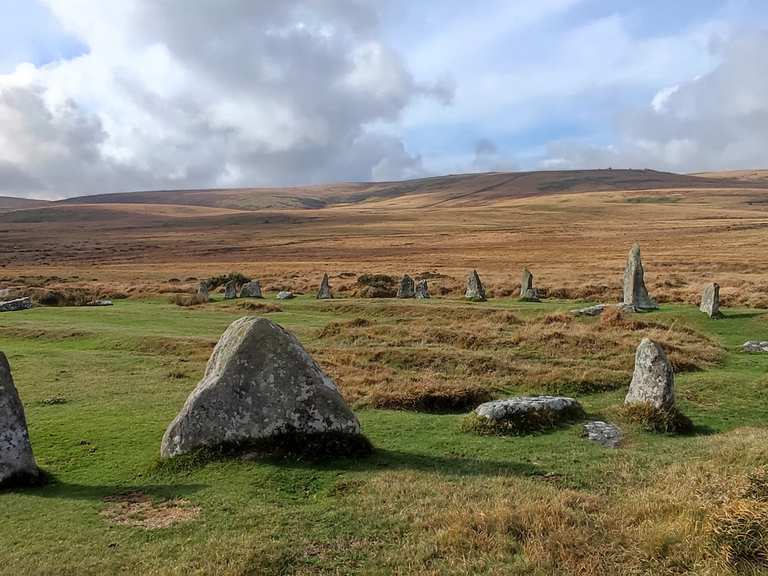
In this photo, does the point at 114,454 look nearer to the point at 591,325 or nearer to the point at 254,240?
the point at 591,325

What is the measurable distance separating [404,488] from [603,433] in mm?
5690

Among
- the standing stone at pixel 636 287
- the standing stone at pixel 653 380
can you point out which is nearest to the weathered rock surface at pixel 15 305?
the standing stone at pixel 636 287

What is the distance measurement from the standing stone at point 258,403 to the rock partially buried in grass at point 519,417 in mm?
3221

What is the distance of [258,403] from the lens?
1230 centimetres

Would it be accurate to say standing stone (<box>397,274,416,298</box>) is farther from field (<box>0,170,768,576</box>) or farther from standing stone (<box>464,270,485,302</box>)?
field (<box>0,170,768,576</box>)

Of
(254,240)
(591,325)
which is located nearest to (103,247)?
(254,240)

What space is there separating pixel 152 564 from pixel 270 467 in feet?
11.6

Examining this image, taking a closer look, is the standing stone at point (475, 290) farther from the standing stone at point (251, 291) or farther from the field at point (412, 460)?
the standing stone at point (251, 291)

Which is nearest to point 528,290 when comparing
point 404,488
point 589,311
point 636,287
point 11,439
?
point 636,287

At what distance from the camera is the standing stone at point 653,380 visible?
48.5 feet

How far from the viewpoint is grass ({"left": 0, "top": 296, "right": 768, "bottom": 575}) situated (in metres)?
7.92

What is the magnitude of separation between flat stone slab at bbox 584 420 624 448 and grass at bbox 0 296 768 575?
0.39 m

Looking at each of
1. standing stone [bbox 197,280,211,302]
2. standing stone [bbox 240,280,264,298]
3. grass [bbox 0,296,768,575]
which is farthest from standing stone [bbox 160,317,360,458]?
standing stone [bbox 240,280,264,298]

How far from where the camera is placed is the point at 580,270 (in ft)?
205
